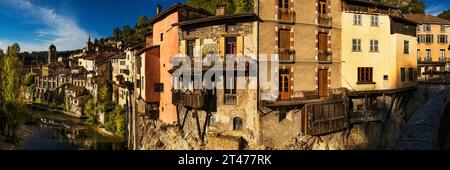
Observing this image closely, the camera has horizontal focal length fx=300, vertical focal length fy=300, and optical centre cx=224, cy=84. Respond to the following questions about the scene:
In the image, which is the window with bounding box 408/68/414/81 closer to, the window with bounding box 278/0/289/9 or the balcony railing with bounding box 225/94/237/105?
the window with bounding box 278/0/289/9

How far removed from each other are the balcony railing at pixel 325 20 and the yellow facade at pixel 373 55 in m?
1.61

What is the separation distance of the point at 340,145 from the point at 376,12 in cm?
1210

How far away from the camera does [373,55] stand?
26.0 meters

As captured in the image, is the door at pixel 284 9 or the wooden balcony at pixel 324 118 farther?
the wooden balcony at pixel 324 118

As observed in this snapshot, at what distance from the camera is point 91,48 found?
308ft

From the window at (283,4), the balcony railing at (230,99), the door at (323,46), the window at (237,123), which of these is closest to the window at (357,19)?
the door at (323,46)

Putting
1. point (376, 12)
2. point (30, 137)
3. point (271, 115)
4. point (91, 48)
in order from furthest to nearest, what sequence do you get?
point (91, 48) < point (30, 137) < point (376, 12) < point (271, 115)

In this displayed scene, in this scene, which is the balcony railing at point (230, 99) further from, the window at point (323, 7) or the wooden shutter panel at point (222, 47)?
the window at point (323, 7)

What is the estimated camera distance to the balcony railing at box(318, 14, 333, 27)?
928 inches

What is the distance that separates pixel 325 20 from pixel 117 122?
35.5 m

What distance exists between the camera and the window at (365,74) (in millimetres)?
25453
